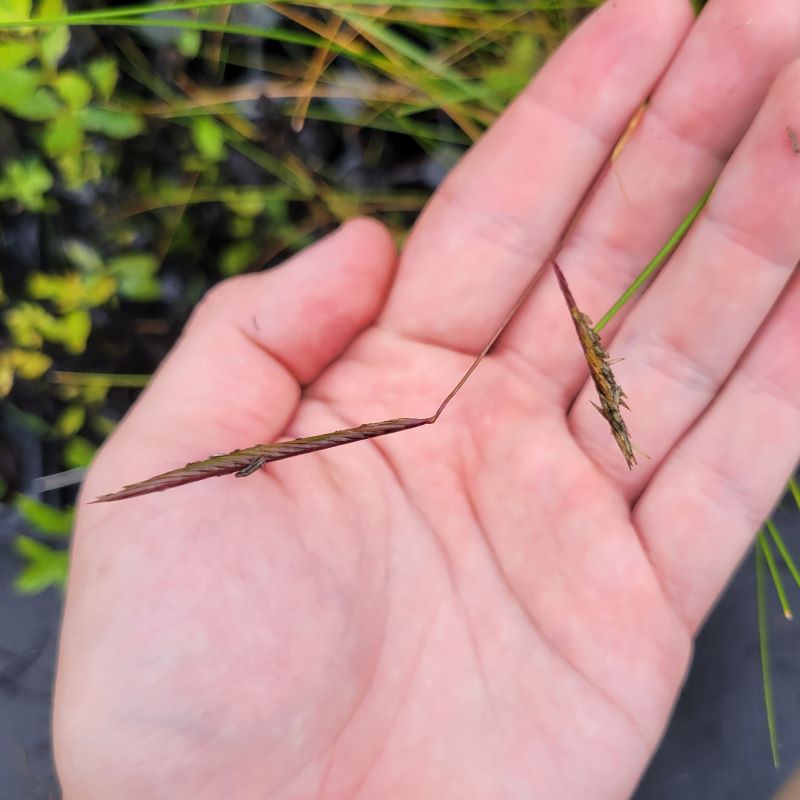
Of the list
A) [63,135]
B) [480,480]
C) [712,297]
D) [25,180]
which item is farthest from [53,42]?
[712,297]

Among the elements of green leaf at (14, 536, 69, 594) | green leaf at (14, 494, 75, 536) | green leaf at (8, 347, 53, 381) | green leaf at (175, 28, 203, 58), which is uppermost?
green leaf at (175, 28, 203, 58)

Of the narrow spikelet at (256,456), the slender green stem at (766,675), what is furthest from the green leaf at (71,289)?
the slender green stem at (766,675)

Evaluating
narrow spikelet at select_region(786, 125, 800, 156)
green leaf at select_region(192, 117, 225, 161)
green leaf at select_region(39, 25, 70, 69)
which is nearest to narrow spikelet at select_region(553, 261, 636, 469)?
narrow spikelet at select_region(786, 125, 800, 156)

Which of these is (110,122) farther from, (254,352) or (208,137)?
(254,352)

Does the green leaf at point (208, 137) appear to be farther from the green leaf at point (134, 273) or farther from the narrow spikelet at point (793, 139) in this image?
the narrow spikelet at point (793, 139)

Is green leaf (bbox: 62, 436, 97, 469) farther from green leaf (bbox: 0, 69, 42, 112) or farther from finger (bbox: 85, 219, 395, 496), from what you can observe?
green leaf (bbox: 0, 69, 42, 112)

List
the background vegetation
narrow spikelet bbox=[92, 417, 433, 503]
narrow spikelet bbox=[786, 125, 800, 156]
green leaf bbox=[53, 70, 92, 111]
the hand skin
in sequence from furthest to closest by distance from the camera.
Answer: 1. the background vegetation
2. green leaf bbox=[53, 70, 92, 111]
3. narrow spikelet bbox=[786, 125, 800, 156]
4. the hand skin
5. narrow spikelet bbox=[92, 417, 433, 503]
